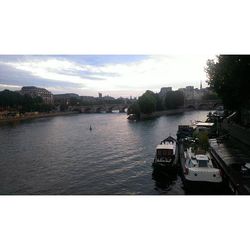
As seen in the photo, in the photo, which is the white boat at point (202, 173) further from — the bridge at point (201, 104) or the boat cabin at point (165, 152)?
the bridge at point (201, 104)

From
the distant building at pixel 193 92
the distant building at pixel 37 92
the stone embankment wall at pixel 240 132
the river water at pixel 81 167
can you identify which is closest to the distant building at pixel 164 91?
the distant building at pixel 193 92

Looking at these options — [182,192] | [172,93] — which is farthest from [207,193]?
[172,93]

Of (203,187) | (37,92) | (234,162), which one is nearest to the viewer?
(203,187)

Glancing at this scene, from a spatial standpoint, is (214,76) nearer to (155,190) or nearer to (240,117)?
(240,117)

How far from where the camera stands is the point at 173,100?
221 feet

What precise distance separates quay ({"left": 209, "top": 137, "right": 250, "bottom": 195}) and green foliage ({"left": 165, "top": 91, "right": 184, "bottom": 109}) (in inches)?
1690

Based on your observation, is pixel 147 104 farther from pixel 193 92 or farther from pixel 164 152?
pixel 193 92

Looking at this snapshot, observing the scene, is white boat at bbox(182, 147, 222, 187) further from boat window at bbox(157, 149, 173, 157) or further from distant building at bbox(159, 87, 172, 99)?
distant building at bbox(159, 87, 172, 99)

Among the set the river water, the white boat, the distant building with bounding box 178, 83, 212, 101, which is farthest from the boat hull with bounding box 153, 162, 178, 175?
the distant building with bounding box 178, 83, 212, 101

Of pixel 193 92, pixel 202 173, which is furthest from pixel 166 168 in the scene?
pixel 193 92

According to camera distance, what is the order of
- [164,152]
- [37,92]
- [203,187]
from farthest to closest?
[37,92], [164,152], [203,187]

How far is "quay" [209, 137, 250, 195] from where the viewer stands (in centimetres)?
1106

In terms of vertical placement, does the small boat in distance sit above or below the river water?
above

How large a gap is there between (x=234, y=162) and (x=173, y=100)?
5324 centimetres
